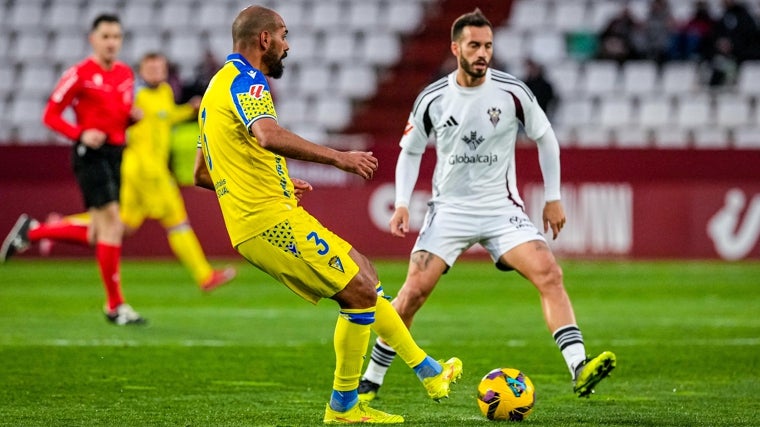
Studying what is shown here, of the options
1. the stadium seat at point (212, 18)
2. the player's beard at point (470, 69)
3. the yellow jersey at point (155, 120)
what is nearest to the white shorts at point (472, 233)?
the player's beard at point (470, 69)

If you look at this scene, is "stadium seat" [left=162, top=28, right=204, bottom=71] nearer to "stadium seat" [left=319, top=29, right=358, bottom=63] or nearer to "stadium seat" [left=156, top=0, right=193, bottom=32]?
"stadium seat" [left=156, top=0, right=193, bottom=32]

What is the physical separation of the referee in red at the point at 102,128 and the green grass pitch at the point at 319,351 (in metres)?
0.52

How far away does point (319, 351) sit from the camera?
979 centimetres

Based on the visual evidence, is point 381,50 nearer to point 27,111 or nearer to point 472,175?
point 27,111

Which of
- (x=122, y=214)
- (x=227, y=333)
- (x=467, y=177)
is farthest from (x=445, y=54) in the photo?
(x=467, y=177)

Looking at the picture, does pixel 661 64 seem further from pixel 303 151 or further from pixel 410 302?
pixel 303 151

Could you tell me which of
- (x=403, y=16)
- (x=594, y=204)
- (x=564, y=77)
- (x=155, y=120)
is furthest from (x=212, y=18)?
(x=155, y=120)

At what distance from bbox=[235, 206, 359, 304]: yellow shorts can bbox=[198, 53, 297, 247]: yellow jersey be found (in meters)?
0.05

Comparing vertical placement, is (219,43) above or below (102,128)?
Result: below

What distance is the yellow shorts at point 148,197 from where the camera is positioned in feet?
45.1

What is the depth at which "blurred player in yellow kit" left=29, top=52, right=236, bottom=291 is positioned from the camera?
1341 cm

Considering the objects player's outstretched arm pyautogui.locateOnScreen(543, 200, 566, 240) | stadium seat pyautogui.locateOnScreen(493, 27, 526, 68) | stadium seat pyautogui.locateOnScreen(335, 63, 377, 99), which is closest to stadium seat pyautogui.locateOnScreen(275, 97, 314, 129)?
stadium seat pyautogui.locateOnScreen(335, 63, 377, 99)

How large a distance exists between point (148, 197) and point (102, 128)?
2472mm

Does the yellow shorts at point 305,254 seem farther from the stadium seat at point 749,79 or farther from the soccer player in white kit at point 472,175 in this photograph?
the stadium seat at point 749,79
